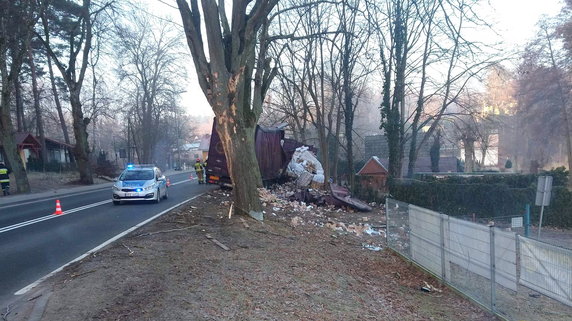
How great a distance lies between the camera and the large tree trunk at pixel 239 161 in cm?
1054

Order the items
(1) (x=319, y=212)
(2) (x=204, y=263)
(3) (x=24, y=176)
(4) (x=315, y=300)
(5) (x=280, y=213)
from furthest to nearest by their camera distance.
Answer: (3) (x=24, y=176) → (1) (x=319, y=212) → (5) (x=280, y=213) → (2) (x=204, y=263) → (4) (x=315, y=300)

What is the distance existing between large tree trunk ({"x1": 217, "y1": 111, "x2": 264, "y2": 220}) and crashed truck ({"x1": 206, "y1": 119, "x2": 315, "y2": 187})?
9.28 metres

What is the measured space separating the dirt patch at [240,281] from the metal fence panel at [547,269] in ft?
3.78

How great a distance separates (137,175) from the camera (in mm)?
19281

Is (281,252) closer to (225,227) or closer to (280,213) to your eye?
(225,227)

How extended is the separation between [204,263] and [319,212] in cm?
1060

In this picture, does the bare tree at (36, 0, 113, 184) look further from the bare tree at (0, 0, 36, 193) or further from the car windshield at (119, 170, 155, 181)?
the car windshield at (119, 170, 155, 181)

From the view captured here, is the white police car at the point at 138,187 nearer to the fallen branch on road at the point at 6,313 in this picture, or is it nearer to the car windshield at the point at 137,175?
the car windshield at the point at 137,175

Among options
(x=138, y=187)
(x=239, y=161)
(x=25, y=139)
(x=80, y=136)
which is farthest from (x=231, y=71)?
(x=25, y=139)

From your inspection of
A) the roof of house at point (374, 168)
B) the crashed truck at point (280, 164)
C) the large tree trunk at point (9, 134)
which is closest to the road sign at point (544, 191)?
the crashed truck at point (280, 164)

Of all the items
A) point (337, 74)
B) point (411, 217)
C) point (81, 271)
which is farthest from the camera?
point (337, 74)

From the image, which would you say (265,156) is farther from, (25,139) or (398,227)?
(25,139)

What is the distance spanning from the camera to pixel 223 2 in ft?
38.1

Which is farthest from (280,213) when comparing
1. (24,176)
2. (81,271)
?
(24,176)
